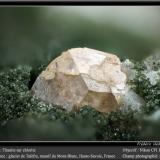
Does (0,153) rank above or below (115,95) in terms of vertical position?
below

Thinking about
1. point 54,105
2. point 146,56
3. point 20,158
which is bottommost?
point 20,158

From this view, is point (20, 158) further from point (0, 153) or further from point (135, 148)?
point (135, 148)

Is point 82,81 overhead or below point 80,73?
below

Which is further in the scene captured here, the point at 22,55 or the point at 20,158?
the point at 22,55

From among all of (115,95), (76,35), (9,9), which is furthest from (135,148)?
(9,9)
